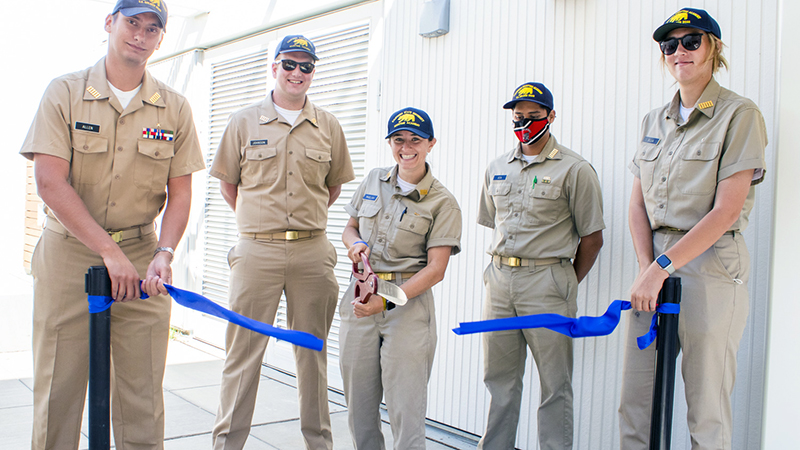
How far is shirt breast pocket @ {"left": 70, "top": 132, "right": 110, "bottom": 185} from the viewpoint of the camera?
2.29m

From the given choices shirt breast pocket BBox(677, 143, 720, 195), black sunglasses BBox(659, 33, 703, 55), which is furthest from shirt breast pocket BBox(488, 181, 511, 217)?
black sunglasses BBox(659, 33, 703, 55)

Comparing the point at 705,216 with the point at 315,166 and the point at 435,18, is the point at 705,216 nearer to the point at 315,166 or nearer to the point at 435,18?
the point at 315,166

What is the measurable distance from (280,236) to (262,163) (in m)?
0.40

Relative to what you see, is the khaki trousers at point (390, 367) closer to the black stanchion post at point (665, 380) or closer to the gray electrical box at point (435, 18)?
the black stanchion post at point (665, 380)

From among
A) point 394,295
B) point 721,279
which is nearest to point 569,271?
point 721,279

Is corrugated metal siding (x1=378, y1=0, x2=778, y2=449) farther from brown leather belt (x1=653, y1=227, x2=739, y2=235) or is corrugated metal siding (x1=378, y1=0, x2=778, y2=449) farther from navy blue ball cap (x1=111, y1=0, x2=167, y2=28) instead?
navy blue ball cap (x1=111, y1=0, x2=167, y2=28)

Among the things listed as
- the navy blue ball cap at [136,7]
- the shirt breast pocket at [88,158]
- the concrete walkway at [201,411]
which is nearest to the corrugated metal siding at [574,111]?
the concrete walkway at [201,411]

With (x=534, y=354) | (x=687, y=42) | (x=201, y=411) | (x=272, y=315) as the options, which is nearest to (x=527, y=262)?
(x=534, y=354)

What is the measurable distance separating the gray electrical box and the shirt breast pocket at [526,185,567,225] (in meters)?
1.68

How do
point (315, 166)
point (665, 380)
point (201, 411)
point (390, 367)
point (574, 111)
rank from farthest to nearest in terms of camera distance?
1. point (201, 411)
2. point (574, 111)
3. point (315, 166)
4. point (390, 367)
5. point (665, 380)

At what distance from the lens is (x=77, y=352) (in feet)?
7.61

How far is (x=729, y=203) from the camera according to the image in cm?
219

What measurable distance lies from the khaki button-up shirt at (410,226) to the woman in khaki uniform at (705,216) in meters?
0.83

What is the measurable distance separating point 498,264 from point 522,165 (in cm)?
54
